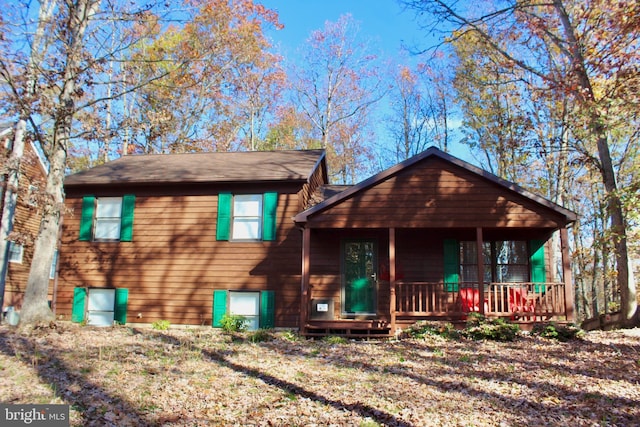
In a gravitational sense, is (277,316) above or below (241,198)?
below

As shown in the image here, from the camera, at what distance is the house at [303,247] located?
11.7m

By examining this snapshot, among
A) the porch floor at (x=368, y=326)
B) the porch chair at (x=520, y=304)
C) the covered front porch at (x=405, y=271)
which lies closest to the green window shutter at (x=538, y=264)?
the covered front porch at (x=405, y=271)

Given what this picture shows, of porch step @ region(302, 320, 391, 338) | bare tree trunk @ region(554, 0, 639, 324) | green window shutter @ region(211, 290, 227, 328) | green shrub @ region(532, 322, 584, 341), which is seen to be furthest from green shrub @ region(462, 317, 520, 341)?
green window shutter @ region(211, 290, 227, 328)

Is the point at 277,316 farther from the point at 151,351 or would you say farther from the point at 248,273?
the point at 151,351

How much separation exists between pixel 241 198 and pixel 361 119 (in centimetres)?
1652

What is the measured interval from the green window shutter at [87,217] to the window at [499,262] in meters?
10.8

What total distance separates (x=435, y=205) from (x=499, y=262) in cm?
310

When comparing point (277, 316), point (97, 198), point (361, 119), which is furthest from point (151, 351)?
point (361, 119)

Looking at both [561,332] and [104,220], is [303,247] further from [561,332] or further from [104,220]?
[104,220]

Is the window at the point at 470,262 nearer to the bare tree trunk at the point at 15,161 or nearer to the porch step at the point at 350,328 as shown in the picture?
the porch step at the point at 350,328

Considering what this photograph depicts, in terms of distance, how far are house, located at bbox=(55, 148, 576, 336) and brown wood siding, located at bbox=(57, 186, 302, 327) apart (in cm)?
3

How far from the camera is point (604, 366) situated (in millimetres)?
8117

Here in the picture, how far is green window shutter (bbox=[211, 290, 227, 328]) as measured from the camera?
13.5m

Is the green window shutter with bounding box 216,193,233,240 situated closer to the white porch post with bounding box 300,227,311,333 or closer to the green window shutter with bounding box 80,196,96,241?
the white porch post with bounding box 300,227,311,333
